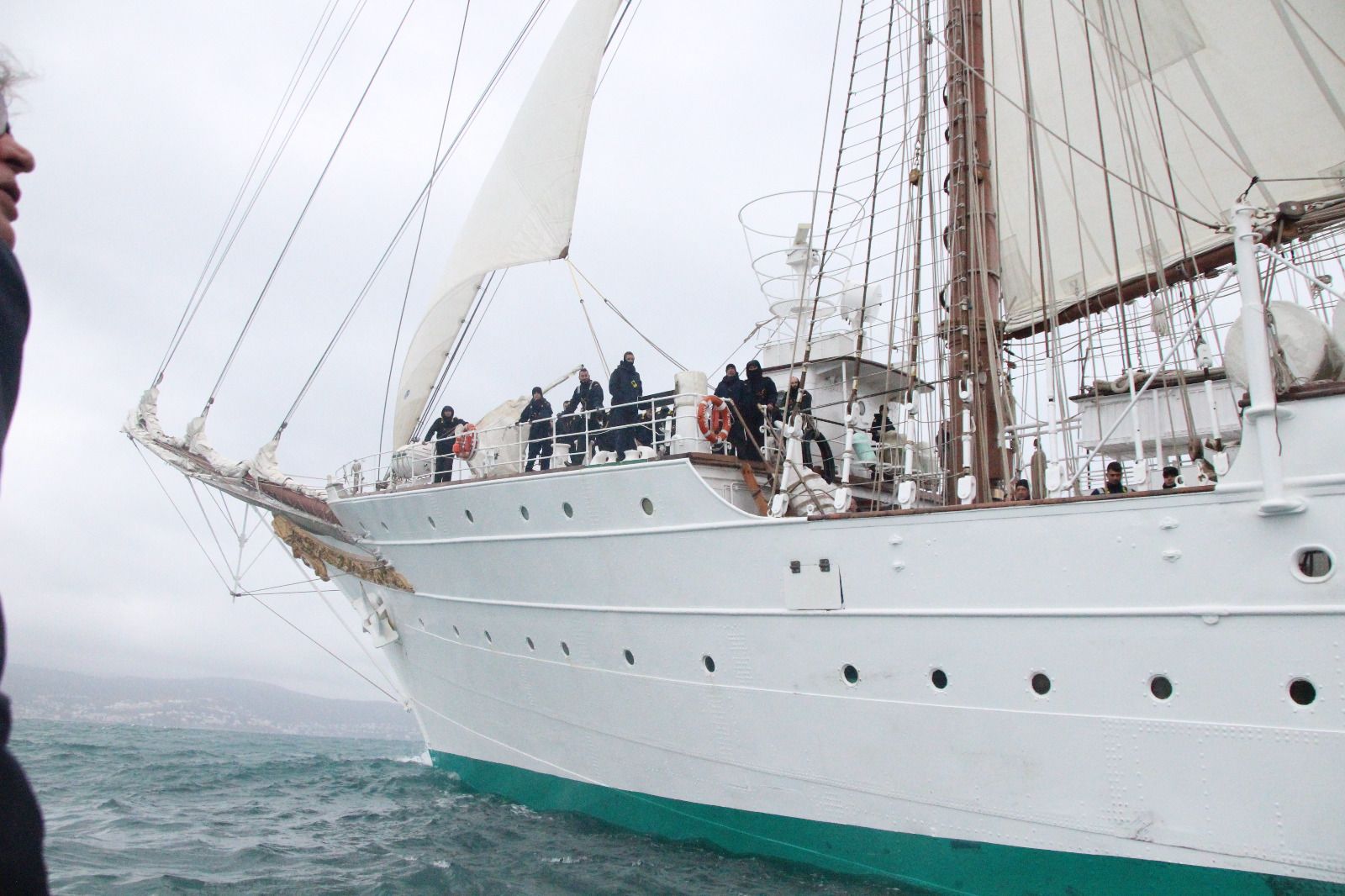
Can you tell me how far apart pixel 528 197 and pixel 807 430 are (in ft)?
14.9

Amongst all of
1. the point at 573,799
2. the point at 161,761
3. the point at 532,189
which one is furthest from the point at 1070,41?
the point at 161,761

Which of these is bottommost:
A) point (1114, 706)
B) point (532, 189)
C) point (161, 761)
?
point (161, 761)

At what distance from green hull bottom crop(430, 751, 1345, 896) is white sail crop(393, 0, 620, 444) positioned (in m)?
5.77

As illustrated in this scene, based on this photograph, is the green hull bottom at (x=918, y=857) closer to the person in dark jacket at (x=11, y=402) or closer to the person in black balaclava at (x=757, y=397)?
the person in black balaclava at (x=757, y=397)

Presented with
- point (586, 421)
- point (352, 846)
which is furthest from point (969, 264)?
point (352, 846)

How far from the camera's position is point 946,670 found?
704 cm

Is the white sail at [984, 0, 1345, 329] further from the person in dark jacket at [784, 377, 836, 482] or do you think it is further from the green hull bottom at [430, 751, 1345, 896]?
the green hull bottom at [430, 751, 1345, 896]

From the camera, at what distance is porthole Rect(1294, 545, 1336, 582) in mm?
5730

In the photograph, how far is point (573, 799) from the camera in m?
10.2

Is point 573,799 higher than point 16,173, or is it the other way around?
point 16,173

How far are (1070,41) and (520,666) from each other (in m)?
12.7

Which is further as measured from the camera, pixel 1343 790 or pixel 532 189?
pixel 532 189

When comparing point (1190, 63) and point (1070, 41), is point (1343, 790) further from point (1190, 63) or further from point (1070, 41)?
point (1070, 41)

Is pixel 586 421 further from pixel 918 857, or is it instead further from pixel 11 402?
pixel 11 402
